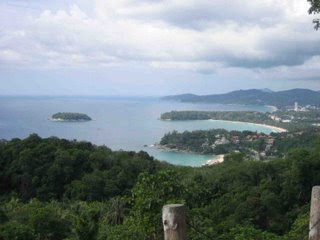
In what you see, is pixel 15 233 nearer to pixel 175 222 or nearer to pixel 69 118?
pixel 175 222

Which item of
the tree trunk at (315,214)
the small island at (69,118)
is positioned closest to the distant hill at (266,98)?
the small island at (69,118)

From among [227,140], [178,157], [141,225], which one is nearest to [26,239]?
[141,225]

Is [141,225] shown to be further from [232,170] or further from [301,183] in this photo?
[232,170]

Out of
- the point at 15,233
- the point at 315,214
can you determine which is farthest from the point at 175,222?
the point at 15,233

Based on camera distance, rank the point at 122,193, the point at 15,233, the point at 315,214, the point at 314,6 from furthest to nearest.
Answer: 1. the point at 122,193
2. the point at 15,233
3. the point at 314,6
4. the point at 315,214

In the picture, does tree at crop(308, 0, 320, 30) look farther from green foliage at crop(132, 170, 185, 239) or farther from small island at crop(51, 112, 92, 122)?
small island at crop(51, 112, 92, 122)

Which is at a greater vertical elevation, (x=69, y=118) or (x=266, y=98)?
(x=266, y=98)
